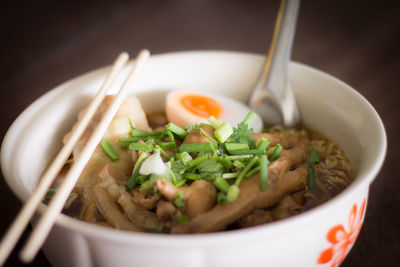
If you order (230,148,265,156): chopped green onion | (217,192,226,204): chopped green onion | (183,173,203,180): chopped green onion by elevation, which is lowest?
(217,192,226,204): chopped green onion

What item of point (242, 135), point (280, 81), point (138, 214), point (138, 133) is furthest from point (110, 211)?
point (280, 81)

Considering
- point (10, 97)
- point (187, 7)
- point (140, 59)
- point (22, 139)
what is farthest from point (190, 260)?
point (187, 7)

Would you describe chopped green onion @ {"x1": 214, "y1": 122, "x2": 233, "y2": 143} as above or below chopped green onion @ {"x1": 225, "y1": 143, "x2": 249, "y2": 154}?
above

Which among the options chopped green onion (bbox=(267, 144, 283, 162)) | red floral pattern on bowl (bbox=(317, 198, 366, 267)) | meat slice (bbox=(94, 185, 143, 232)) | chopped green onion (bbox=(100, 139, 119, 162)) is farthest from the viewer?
chopped green onion (bbox=(100, 139, 119, 162))

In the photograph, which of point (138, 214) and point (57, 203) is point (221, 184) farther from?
point (57, 203)

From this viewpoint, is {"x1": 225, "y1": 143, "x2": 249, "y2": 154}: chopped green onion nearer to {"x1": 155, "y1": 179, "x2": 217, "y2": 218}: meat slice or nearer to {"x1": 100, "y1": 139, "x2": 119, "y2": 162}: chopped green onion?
{"x1": 155, "y1": 179, "x2": 217, "y2": 218}: meat slice

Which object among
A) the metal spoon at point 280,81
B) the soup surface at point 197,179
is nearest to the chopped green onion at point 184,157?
the soup surface at point 197,179

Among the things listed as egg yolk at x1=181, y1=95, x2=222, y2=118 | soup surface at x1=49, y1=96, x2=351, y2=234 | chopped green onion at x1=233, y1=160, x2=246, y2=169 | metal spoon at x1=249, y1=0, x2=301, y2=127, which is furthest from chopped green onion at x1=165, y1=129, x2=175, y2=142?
metal spoon at x1=249, y1=0, x2=301, y2=127
